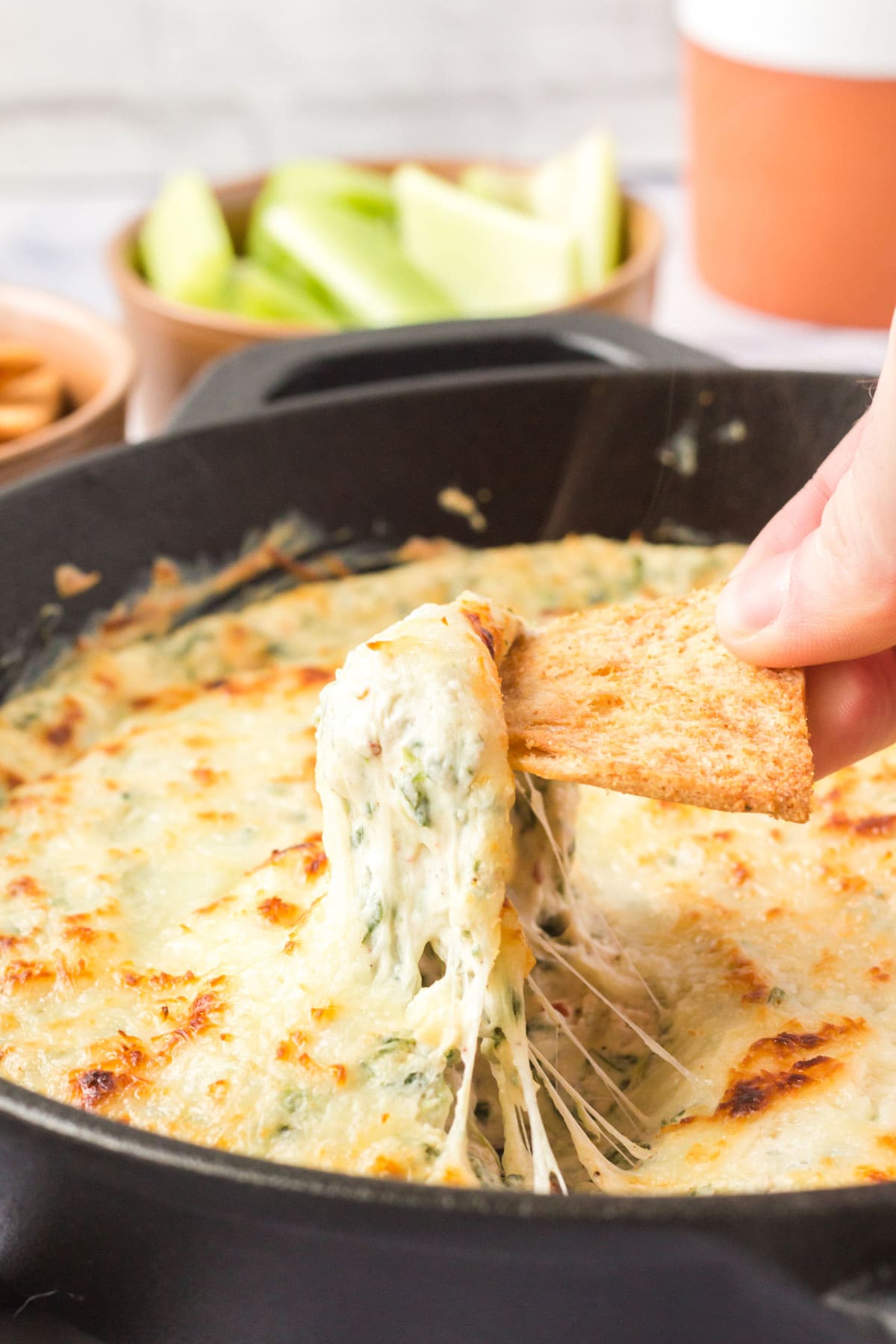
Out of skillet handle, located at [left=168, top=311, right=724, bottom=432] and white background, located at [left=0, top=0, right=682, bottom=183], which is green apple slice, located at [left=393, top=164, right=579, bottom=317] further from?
white background, located at [left=0, top=0, right=682, bottom=183]

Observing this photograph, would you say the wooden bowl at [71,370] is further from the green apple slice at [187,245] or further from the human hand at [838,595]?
the human hand at [838,595]

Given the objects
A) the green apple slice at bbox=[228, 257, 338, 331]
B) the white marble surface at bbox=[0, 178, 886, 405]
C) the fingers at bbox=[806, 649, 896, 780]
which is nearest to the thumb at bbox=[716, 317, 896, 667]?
the fingers at bbox=[806, 649, 896, 780]

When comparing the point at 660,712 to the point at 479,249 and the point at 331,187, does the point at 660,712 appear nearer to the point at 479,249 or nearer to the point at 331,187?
the point at 479,249

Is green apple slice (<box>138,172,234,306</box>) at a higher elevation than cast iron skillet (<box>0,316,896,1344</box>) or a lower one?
lower

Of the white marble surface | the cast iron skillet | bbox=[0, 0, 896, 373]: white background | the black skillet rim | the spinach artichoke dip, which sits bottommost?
the white marble surface

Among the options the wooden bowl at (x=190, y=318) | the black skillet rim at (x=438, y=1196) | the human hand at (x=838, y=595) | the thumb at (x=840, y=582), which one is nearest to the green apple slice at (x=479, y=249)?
the wooden bowl at (x=190, y=318)

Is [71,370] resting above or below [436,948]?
below

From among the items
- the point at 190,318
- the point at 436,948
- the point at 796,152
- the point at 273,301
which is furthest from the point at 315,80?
the point at 436,948
